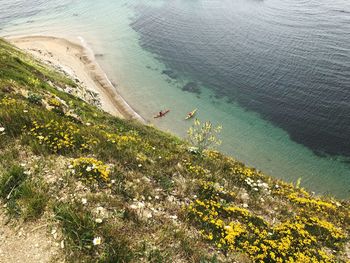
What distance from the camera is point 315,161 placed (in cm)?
3922

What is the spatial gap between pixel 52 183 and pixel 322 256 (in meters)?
11.5

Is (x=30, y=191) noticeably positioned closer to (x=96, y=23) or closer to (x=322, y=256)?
(x=322, y=256)

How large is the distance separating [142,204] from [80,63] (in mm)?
55319

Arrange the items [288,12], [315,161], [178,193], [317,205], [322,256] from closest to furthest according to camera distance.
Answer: [322,256]
[178,193]
[317,205]
[315,161]
[288,12]

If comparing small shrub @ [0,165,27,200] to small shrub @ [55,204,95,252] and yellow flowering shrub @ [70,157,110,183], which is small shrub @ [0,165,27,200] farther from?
small shrub @ [55,204,95,252]

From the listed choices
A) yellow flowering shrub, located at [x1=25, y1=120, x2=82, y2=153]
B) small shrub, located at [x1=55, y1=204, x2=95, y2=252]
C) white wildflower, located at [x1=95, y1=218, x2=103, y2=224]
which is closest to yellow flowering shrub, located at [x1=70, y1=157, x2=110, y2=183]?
yellow flowering shrub, located at [x1=25, y1=120, x2=82, y2=153]

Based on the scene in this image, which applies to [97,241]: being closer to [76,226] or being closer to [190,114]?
[76,226]

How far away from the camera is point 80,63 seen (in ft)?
201

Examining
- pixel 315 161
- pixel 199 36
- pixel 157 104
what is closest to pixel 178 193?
pixel 315 161

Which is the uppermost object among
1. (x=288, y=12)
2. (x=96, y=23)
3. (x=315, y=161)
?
(x=288, y=12)

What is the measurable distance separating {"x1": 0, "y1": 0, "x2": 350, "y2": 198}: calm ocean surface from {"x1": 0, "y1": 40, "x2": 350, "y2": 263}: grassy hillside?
73.8ft

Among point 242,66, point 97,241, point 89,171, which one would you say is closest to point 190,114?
point 242,66

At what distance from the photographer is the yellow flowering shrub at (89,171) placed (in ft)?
39.9

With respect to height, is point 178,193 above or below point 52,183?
below
